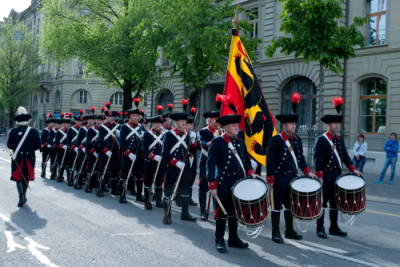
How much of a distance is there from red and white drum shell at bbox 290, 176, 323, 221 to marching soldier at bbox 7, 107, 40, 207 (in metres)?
5.69

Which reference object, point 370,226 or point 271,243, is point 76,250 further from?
point 370,226

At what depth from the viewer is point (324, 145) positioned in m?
6.61

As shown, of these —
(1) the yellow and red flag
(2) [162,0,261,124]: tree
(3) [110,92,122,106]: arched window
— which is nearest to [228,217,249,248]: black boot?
(1) the yellow and red flag

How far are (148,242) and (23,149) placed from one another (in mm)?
4312

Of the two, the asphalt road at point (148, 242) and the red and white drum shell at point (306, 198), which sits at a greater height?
the red and white drum shell at point (306, 198)

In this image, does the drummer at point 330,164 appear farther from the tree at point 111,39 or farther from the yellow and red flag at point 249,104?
the tree at point 111,39

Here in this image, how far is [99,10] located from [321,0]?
58.6ft

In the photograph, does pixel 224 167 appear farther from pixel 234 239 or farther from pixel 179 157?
pixel 179 157

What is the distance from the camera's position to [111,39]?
998 inches

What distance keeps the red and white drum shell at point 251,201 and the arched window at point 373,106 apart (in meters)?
15.2

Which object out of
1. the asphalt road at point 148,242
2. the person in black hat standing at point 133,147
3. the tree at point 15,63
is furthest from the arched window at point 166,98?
the asphalt road at point 148,242

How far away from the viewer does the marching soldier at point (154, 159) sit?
867 centimetres

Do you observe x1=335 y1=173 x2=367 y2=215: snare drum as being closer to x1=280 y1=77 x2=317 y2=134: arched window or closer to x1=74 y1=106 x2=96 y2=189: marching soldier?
x1=74 y1=106 x2=96 y2=189: marching soldier

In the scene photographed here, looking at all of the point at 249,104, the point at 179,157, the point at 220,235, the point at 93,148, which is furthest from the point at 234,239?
the point at 93,148
